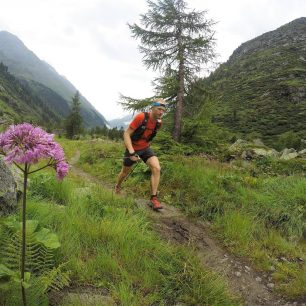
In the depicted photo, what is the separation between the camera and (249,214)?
7.26 m

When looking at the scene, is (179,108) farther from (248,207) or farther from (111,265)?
(111,265)

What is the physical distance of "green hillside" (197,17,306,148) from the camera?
11150 centimetres

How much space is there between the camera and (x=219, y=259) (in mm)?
5621

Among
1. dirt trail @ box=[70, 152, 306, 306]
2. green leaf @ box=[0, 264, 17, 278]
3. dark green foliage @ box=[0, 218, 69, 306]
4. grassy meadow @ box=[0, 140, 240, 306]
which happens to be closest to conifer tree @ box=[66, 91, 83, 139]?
dirt trail @ box=[70, 152, 306, 306]

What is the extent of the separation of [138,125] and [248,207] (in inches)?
123

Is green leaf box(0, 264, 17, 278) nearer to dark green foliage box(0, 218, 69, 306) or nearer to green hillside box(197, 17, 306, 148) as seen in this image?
dark green foliage box(0, 218, 69, 306)

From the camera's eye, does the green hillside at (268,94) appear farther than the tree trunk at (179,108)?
Yes

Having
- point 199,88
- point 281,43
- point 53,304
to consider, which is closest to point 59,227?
point 53,304

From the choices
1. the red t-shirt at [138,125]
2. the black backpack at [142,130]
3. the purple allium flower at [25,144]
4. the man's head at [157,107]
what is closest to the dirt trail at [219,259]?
the red t-shirt at [138,125]

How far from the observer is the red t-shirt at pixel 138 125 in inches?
299

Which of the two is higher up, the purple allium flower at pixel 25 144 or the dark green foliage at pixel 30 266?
the purple allium flower at pixel 25 144

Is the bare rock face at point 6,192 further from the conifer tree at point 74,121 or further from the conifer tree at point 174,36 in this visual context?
the conifer tree at point 74,121

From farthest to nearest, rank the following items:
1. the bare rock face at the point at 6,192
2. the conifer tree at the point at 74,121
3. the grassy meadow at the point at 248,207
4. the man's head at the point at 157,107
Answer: the conifer tree at the point at 74,121
the man's head at the point at 157,107
the grassy meadow at the point at 248,207
the bare rock face at the point at 6,192

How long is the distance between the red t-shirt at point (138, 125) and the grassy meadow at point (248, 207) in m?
1.62
